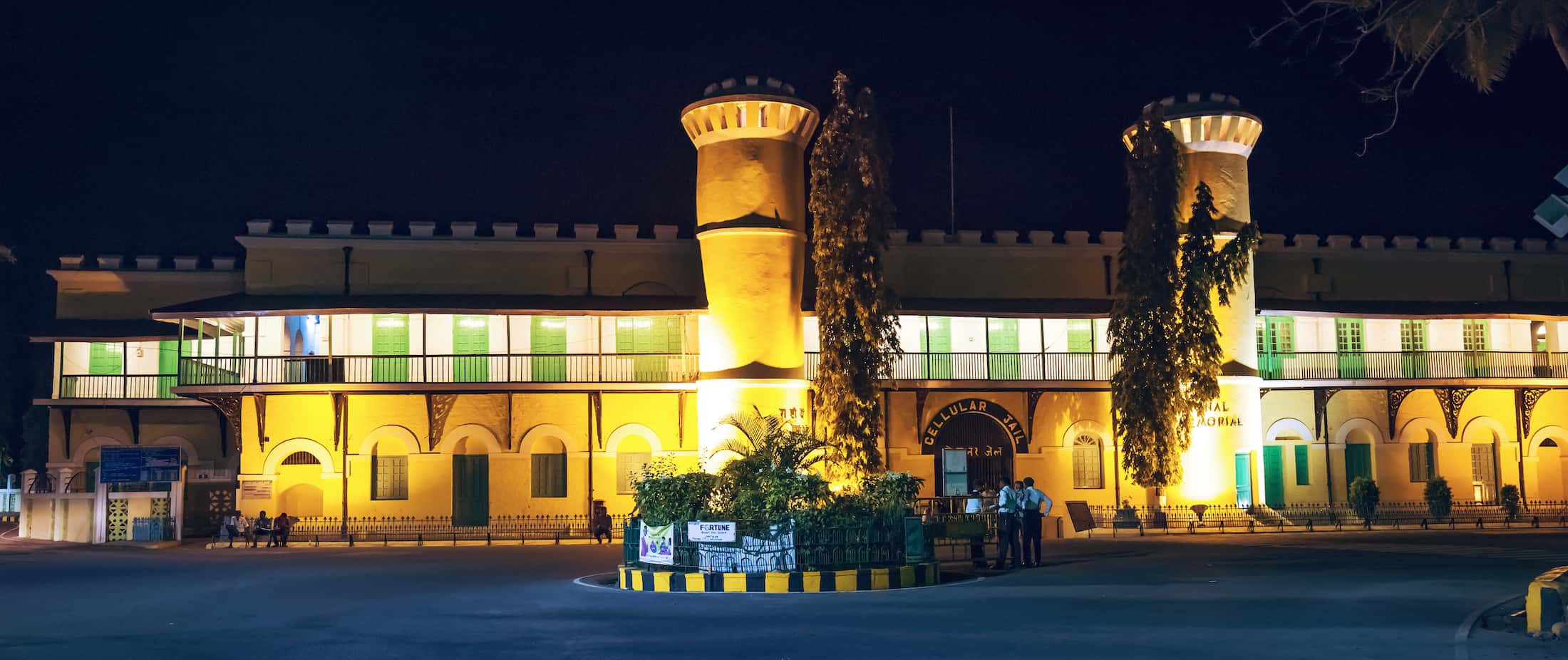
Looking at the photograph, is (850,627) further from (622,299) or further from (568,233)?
(568,233)

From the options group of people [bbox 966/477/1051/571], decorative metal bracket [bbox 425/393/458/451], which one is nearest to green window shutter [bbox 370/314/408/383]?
decorative metal bracket [bbox 425/393/458/451]

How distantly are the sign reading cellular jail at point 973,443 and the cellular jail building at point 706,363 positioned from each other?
6 centimetres

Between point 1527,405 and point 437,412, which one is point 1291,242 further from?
point 437,412

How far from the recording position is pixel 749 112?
31.8 m

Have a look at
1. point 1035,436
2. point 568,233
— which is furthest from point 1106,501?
point 568,233

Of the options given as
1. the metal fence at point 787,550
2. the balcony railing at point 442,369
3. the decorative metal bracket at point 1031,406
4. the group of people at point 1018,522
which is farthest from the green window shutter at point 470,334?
the metal fence at point 787,550

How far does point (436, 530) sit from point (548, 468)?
303 cm

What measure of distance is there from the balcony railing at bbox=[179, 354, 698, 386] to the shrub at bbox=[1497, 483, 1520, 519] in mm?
19423

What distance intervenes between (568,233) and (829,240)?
287 inches

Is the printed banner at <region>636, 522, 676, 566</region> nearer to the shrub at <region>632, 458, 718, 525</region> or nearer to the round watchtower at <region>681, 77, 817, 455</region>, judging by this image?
the shrub at <region>632, 458, 718, 525</region>

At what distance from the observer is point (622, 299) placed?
33250 mm

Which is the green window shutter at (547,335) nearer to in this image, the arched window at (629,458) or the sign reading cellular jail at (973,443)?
the arched window at (629,458)

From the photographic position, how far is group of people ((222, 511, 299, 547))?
30.0 meters

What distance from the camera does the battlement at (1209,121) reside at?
33.2 metres
